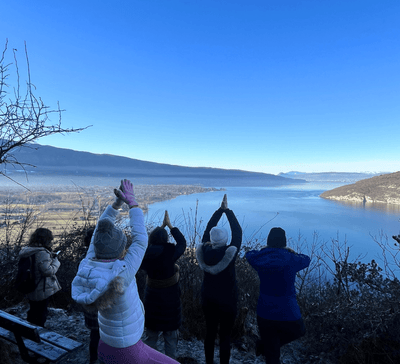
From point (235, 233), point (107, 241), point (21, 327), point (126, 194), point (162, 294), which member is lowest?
point (21, 327)

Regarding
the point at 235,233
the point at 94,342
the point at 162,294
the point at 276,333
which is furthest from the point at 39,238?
the point at 276,333

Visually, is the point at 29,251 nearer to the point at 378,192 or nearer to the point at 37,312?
the point at 37,312

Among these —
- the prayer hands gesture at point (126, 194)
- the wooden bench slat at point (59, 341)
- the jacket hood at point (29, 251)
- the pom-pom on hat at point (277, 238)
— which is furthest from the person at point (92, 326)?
the pom-pom on hat at point (277, 238)

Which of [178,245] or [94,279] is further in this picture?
[178,245]

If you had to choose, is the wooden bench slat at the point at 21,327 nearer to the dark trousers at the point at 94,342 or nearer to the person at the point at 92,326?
the person at the point at 92,326

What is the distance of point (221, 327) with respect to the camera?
2.56 metres

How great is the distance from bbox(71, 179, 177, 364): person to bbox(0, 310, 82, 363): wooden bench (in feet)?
3.44

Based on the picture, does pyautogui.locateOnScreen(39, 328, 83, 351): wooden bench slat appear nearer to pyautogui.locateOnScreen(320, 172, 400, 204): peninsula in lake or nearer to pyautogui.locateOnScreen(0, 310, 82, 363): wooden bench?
pyautogui.locateOnScreen(0, 310, 82, 363): wooden bench

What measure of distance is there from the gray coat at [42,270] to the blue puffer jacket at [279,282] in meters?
2.30

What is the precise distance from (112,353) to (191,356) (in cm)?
218

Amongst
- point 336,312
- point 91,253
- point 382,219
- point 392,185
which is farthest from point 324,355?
point 392,185

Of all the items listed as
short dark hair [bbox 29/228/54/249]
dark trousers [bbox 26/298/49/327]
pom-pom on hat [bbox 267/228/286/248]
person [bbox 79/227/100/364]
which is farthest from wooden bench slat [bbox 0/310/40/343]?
pom-pom on hat [bbox 267/228/286/248]

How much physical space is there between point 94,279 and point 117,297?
0.19 meters

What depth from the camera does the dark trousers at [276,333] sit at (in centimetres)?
230
